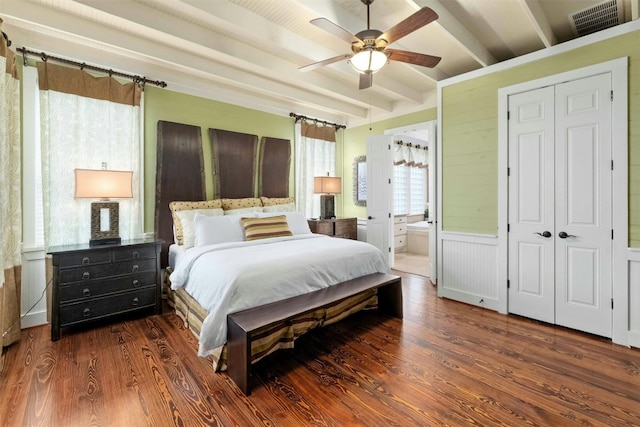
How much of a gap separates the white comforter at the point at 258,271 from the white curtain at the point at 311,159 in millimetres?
1902

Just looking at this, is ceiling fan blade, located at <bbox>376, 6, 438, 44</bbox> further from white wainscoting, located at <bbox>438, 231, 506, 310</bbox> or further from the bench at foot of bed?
white wainscoting, located at <bbox>438, 231, 506, 310</bbox>

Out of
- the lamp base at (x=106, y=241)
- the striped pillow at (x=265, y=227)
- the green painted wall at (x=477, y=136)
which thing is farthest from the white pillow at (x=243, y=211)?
the green painted wall at (x=477, y=136)

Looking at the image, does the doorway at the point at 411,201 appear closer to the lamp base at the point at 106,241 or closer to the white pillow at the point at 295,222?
the white pillow at the point at 295,222

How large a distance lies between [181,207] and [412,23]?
10.3 ft

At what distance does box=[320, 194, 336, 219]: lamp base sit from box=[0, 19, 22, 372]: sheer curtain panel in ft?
12.6

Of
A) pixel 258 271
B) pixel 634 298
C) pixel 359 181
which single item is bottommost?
pixel 634 298

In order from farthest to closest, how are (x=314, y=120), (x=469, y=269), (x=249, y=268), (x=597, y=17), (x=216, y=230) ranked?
1. (x=314, y=120)
2. (x=469, y=269)
3. (x=216, y=230)
4. (x=597, y=17)
5. (x=249, y=268)

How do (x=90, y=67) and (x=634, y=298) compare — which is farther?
(x=90, y=67)

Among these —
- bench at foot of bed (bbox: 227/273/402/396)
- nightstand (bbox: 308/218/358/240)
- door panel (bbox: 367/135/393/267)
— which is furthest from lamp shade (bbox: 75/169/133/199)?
door panel (bbox: 367/135/393/267)

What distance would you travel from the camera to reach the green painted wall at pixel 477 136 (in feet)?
9.35

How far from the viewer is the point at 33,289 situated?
289 centimetres

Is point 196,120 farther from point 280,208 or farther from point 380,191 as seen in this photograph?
point 380,191

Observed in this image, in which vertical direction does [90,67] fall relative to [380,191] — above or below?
above

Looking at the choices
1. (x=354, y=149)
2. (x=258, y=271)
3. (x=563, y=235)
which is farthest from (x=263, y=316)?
(x=354, y=149)
